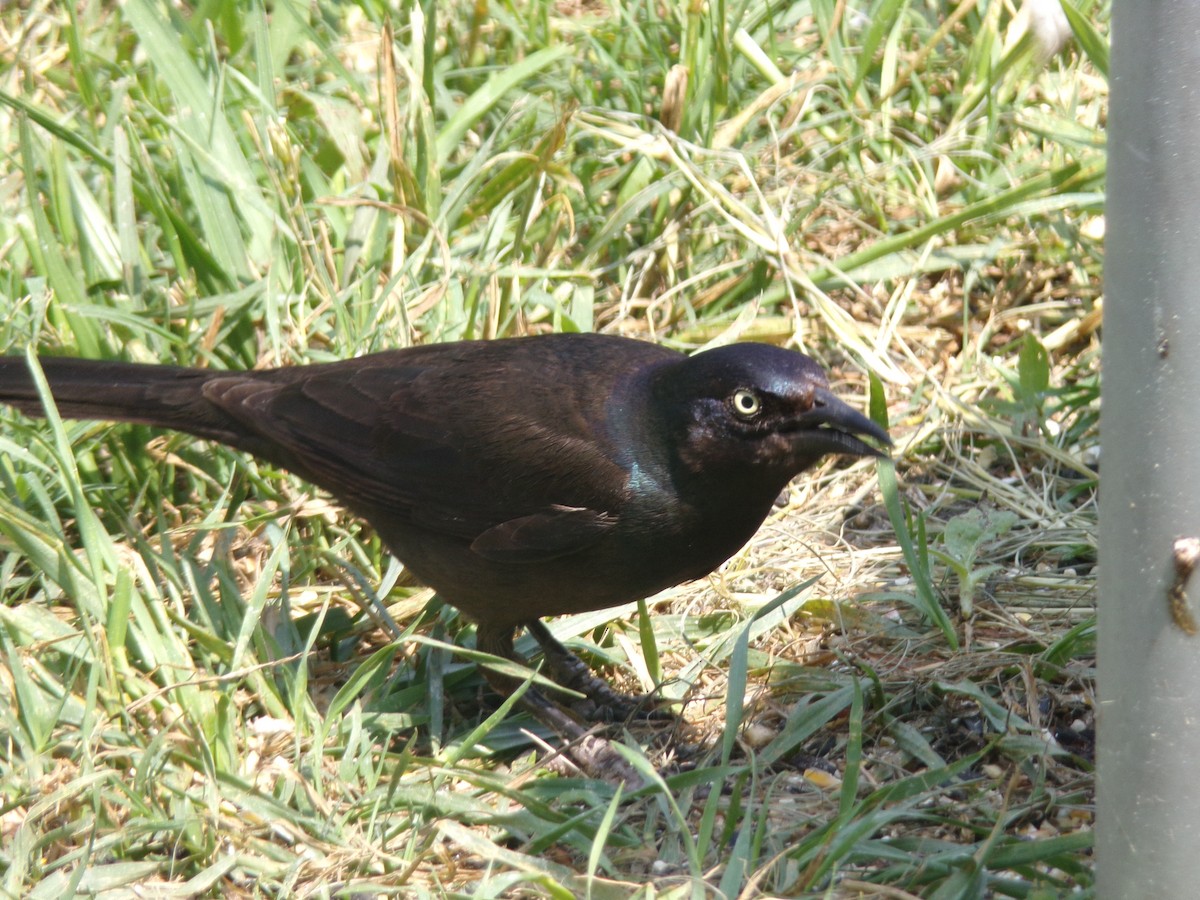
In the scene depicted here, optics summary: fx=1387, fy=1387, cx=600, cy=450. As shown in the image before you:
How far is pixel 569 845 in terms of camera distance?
314 centimetres

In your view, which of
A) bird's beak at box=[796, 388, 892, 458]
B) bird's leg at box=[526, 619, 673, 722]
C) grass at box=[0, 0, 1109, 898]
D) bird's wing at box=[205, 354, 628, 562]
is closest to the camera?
grass at box=[0, 0, 1109, 898]

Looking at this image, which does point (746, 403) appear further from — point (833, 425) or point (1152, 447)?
point (1152, 447)

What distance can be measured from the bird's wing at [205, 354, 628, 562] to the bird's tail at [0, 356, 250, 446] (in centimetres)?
7

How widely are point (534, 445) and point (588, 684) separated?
744 mm

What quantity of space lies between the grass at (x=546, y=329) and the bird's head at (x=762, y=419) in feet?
1.27

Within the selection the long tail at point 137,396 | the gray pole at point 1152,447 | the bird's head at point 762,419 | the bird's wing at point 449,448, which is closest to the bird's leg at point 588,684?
the bird's wing at point 449,448

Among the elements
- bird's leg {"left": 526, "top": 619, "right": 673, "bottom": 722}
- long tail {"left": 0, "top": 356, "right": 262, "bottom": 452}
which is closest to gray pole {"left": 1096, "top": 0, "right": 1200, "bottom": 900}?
bird's leg {"left": 526, "top": 619, "right": 673, "bottom": 722}

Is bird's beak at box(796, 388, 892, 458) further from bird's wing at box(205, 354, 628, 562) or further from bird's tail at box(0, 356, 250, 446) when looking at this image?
bird's tail at box(0, 356, 250, 446)

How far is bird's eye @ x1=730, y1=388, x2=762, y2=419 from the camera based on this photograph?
3373 mm

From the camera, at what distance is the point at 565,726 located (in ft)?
12.5

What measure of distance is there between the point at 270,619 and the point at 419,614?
0.44 metres

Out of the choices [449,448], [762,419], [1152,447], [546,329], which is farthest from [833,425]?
[546,329]

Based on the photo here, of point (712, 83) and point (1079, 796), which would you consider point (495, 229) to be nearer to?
point (712, 83)

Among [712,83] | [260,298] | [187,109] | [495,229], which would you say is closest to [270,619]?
[260,298]
